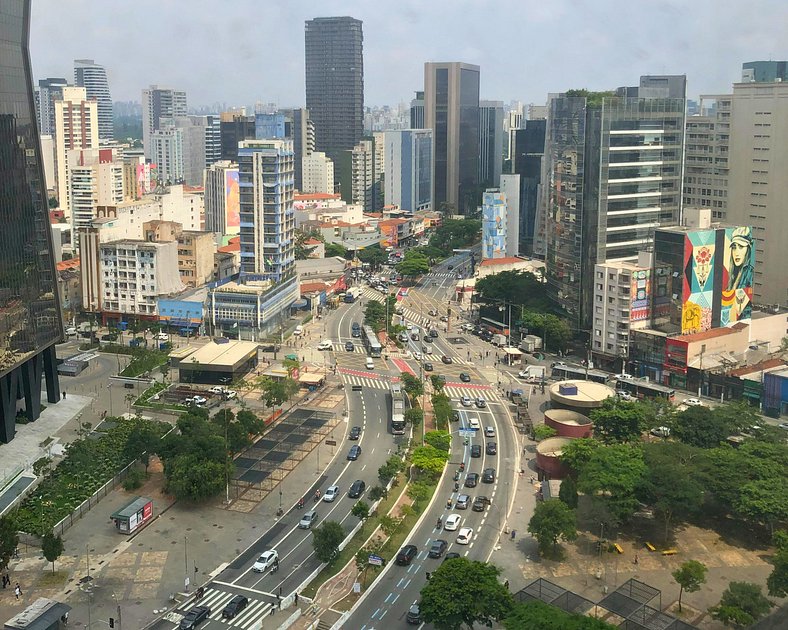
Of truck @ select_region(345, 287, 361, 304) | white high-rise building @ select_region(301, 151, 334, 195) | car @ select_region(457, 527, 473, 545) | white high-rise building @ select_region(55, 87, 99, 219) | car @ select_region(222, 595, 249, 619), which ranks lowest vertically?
car @ select_region(222, 595, 249, 619)

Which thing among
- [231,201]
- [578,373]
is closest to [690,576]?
[578,373]

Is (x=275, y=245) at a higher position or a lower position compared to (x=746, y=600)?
higher

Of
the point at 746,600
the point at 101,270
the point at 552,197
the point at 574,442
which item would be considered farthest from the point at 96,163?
the point at 746,600

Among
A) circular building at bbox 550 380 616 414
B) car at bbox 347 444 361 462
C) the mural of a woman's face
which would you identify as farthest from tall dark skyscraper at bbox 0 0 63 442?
the mural of a woman's face

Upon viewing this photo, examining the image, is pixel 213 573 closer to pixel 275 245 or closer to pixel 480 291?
pixel 275 245

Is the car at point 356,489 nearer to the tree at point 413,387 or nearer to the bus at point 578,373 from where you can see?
the tree at point 413,387

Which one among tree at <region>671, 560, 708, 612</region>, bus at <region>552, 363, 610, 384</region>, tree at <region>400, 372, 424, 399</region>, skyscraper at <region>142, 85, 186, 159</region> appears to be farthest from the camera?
skyscraper at <region>142, 85, 186, 159</region>

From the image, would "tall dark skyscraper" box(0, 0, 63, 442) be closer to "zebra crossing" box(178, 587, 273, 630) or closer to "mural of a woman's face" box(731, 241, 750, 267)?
"zebra crossing" box(178, 587, 273, 630)

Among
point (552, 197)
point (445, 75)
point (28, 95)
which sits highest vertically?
point (445, 75)
